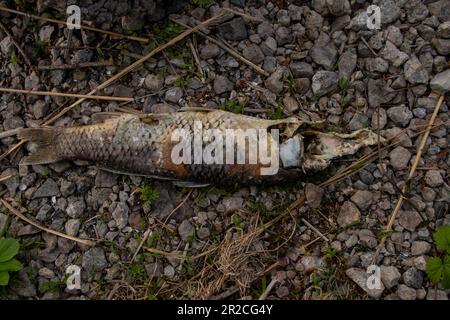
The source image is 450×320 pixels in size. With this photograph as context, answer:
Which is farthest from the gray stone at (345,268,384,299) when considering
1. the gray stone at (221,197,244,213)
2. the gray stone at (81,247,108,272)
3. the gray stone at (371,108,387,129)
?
the gray stone at (81,247,108,272)

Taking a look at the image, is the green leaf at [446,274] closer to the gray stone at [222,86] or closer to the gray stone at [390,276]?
the gray stone at [390,276]

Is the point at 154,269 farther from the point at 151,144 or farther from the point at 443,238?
the point at 443,238

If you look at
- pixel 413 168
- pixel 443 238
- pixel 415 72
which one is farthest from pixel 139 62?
pixel 443 238

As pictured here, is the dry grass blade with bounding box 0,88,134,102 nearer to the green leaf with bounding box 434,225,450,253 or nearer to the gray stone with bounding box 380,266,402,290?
the gray stone with bounding box 380,266,402,290

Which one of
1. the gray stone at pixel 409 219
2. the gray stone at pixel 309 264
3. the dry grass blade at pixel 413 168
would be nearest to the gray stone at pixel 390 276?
the dry grass blade at pixel 413 168

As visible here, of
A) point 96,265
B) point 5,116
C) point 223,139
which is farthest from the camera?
point 5,116
